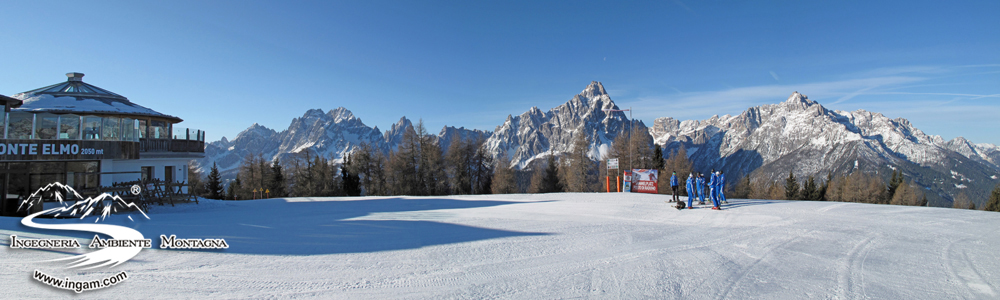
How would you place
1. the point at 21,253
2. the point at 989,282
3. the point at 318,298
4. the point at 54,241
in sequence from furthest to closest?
the point at 54,241, the point at 21,253, the point at 989,282, the point at 318,298

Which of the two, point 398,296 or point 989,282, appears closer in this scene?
point 398,296

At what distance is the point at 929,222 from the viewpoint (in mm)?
10469

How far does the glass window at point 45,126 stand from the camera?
13.3 m

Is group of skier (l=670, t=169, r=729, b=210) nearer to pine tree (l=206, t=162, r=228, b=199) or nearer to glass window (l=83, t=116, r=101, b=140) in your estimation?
glass window (l=83, t=116, r=101, b=140)

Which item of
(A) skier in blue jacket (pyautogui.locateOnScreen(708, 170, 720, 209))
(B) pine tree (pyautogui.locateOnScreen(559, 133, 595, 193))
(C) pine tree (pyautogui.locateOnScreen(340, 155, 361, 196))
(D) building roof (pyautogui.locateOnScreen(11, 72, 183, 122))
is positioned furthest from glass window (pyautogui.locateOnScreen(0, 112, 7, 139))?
(B) pine tree (pyautogui.locateOnScreen(559, 133, 595, 193))

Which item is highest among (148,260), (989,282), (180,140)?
(180,140)

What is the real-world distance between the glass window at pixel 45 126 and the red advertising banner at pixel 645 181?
80.9 feet

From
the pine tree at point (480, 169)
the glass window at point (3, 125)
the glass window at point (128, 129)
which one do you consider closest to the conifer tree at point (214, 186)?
the glass window at point (128, 129)

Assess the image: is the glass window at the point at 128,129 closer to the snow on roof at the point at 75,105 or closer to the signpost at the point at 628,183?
the snow on roof at the point at 75,105

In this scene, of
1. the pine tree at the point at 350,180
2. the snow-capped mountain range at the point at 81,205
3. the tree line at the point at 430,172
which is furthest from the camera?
the pine tree at the point at 350,180

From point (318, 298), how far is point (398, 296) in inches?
33.7

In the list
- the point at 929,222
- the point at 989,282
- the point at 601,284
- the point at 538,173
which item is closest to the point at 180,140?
the point at 601,284

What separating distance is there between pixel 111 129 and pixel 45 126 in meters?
3.92

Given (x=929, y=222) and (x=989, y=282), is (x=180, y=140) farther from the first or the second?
(x=929, y=222)
